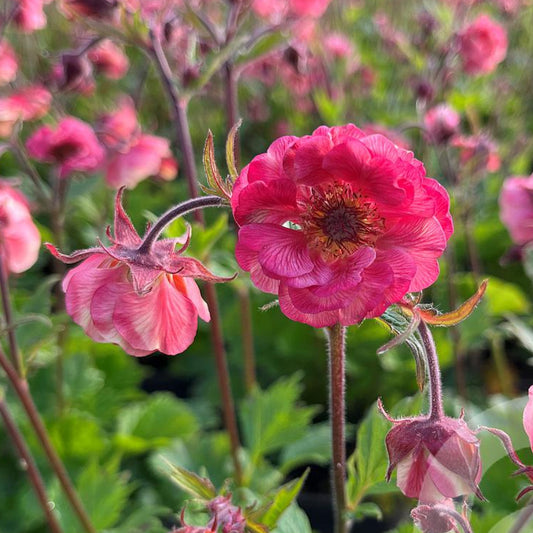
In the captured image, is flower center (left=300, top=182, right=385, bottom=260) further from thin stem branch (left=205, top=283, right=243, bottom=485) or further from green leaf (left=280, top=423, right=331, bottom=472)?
green leaf (left=280, top=423, right=331, bottom=472)

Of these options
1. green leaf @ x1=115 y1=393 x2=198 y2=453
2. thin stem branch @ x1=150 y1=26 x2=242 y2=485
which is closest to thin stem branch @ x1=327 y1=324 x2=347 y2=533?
thin stem branch @ x1=150 y1=26 x2=242 y2=485

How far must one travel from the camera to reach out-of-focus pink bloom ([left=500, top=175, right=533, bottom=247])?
3.70 ft

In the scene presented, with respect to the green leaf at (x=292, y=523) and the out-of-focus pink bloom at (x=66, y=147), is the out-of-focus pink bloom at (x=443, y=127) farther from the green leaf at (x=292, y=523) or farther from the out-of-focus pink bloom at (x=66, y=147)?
the green leaf at (x=292, y=523)

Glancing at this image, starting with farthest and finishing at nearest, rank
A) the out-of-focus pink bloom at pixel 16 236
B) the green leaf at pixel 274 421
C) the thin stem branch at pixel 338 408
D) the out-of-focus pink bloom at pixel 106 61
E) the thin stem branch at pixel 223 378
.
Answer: the out-of-focus pink bloom at pixel 106 61 → the green leaf at pixel 274 421 → the thin stem branch at pixel 223 378 → the out-of-focus pink bloom at pixel 16 236 → the thin stem branch at pixel 338 408

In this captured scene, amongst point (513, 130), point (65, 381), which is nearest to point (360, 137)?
point (65, 381)

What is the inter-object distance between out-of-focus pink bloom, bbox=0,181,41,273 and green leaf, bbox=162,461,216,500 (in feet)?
1.90

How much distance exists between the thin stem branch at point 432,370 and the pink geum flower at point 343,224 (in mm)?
43

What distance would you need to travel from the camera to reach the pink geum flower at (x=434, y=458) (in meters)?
0.59

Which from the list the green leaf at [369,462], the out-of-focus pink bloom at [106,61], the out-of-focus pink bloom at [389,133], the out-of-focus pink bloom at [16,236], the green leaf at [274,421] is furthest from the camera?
the out-of-focus pink bloom at [106,61]

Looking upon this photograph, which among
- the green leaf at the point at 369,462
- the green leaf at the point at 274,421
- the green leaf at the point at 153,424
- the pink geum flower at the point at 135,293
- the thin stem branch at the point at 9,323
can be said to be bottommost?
the green leaf at the point at 153,424

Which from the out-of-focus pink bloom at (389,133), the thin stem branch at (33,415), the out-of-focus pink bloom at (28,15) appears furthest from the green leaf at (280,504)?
the out-of-focus pink bloom at (28,15)

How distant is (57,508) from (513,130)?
108 inches

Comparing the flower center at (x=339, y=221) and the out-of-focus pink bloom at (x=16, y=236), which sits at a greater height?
the flower center at (x=339, y=221)

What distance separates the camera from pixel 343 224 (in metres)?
0.59
